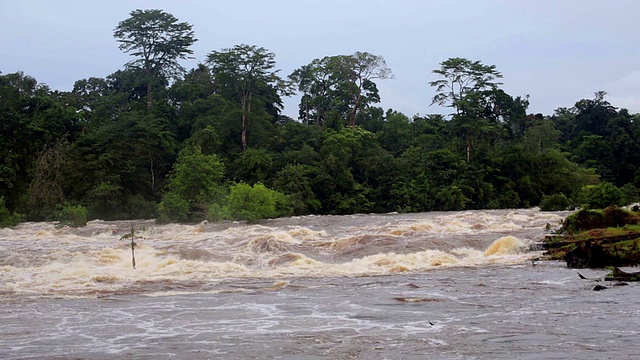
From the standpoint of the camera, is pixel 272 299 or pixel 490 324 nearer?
pixel 490 324

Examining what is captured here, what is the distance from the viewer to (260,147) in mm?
38562

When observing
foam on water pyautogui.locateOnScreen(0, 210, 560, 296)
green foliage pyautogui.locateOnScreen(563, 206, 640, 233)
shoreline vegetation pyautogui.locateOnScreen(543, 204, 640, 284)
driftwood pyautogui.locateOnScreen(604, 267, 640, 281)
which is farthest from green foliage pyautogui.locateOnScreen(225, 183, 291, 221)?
driftwood pyautogui.locateOnScreen(604, 267, 640, 281)

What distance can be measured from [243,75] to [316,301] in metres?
29.9

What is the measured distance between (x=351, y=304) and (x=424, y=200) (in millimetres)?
26320

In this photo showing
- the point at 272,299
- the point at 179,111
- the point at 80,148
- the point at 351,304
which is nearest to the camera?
the point at 351,304

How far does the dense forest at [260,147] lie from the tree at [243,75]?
0.27 ft

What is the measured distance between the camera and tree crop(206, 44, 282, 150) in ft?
127

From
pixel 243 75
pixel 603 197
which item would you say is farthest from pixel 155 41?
pixel 603 197

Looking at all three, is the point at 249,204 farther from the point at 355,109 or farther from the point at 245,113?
the point at 355,109

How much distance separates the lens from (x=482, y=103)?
4134cm

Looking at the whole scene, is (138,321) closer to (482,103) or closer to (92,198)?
(92,198)

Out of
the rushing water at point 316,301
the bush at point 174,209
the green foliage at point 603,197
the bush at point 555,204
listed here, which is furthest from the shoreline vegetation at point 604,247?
the bush at point 174,209

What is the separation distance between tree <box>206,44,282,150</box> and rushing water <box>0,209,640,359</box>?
20.5 m

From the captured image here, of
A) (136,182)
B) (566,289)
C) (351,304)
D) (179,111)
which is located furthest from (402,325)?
(179,111)
